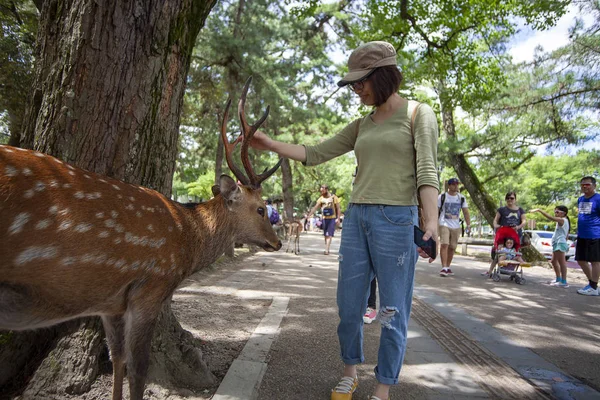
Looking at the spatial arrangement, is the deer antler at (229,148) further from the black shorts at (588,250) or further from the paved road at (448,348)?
the black shorts at (588,250)

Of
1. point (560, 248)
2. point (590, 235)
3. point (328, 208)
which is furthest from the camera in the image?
point (328, 208)

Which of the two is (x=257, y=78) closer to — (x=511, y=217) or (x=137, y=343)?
(x=511, y=217)

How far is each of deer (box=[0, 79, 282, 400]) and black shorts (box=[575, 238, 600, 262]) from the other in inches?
302

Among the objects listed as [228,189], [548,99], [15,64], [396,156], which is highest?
[548,99]

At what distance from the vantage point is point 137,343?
7.55ft

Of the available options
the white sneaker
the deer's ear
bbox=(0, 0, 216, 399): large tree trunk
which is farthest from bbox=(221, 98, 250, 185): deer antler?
the white sneaker

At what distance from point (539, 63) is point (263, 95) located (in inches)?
329

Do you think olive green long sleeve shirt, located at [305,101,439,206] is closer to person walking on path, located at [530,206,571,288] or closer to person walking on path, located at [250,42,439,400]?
person walking on path, located at [250,42,439,400]

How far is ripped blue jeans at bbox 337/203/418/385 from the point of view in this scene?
2512mm

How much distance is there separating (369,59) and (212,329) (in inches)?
117

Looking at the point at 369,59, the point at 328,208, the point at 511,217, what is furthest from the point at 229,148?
the point at 328,208

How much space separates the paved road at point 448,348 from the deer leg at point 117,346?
2.05ft

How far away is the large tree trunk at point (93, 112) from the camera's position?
264 cm

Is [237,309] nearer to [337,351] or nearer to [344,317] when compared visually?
[337,351]
